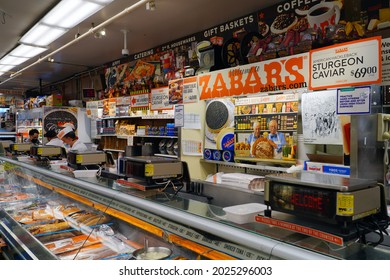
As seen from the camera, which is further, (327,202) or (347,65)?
(347,65)

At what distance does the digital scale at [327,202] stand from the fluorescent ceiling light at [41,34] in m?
5.03

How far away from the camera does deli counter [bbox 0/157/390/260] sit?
1.30 metres

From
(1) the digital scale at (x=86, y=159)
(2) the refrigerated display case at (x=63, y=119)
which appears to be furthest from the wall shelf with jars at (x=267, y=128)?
(2) the refrigerated display case at (x=63, y=119)

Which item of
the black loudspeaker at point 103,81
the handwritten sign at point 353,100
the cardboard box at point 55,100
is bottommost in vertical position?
the handwritten sign at point 353,100

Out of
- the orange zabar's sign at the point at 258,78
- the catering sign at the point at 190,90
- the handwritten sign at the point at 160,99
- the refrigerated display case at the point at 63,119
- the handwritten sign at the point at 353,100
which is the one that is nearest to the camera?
the handwritten sign at the point at 353,100

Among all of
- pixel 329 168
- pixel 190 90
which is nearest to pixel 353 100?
pixel 329 168

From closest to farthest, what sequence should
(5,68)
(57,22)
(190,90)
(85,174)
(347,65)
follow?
(85,174)
(347,65)
(57,22)
(190,90)
(5,68)

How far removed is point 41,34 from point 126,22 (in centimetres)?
143

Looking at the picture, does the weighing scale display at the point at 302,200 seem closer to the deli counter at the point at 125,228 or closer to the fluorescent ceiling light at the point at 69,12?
the deli counter at the point at 125,228

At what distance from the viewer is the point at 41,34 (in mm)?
5699

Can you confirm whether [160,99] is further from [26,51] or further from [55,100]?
[55,100]

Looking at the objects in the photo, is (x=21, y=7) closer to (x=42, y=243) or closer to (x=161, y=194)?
(x=42, y=243)

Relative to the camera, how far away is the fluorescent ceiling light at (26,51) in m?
6.74

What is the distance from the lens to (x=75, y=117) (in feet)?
34.1
